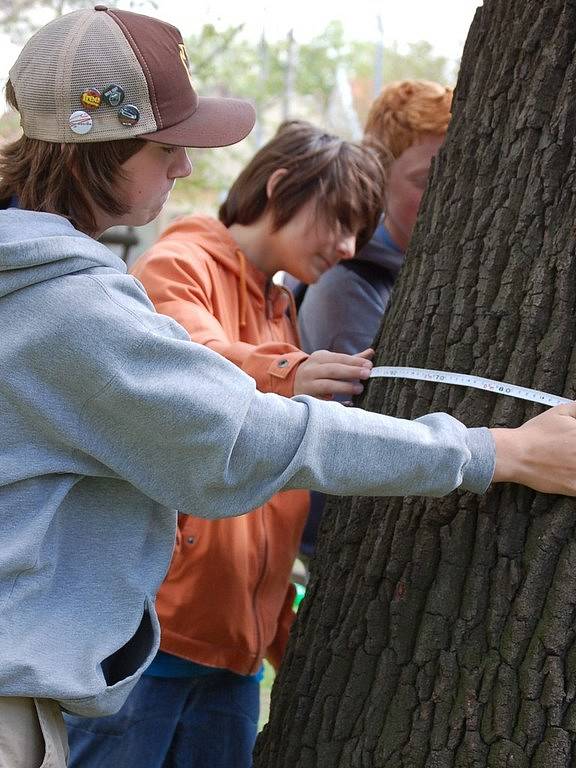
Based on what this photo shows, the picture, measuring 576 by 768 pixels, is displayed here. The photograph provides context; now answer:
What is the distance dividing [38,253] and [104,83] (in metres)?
0.33

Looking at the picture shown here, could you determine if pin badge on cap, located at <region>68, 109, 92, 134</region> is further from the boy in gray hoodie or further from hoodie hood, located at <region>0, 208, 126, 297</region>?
hoodie hood, located at <region>0, 208, 126, 297</region>

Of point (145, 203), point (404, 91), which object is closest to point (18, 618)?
point (145, 203)

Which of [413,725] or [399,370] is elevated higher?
[399,370]

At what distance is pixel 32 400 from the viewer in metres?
1.50

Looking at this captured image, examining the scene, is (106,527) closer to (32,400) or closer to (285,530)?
(32,400)

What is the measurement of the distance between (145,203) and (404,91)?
5.19 ft

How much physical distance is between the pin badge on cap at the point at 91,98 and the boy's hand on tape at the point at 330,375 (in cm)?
69

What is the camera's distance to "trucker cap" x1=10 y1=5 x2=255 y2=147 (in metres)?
1.63

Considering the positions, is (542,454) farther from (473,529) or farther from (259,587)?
(259,587)

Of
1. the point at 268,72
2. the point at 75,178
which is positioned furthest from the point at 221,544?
the point at 268,72

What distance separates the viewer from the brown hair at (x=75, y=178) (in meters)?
1.67

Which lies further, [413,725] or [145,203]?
[413,725]

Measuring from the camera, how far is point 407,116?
120 inches

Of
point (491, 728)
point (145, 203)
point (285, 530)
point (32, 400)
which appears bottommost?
point (285, 530)
